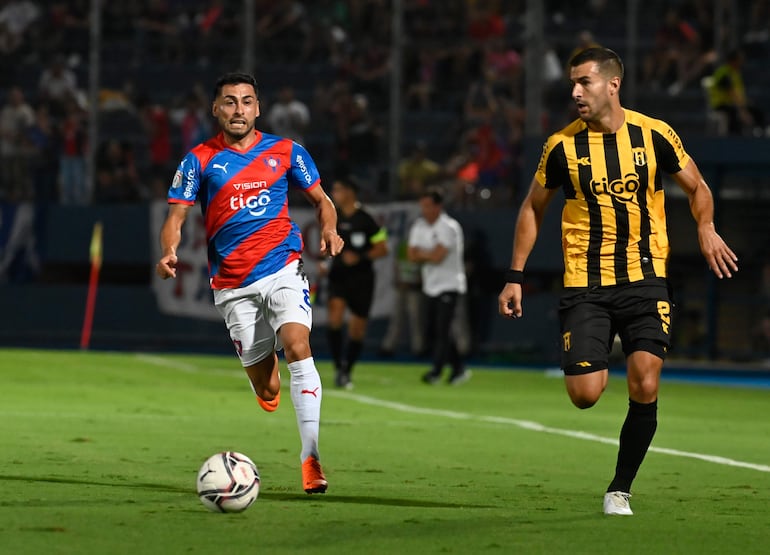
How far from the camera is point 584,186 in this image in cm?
793

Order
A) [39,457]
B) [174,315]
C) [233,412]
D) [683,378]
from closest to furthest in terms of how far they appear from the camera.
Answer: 1. [39,457]
2. [233,412]
3. [683,378]
4. [174,315]

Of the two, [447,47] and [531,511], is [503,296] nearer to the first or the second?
[531,511]

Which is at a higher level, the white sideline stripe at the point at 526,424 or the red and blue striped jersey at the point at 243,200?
the red and blue striped jersey at the point at 243,200

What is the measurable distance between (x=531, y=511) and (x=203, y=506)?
1557mm

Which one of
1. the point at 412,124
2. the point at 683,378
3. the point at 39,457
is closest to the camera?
the point at 39,457

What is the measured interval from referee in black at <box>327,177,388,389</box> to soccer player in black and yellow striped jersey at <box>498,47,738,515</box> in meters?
9.18

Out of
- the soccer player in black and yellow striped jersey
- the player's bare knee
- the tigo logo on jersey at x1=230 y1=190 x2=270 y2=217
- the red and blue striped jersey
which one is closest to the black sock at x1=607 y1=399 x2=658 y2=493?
the soccer player in black and yellow striped jersey

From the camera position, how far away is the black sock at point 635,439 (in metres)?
7.68

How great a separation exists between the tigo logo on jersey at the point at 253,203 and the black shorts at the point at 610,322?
1892mm

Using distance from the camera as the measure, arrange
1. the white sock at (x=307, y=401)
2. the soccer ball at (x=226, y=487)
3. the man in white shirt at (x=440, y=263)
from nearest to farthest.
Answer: the soccer ball at (x=226, y=487), the white sock at (x=307, y=401), the man in white shirt at (x=440, y=263)

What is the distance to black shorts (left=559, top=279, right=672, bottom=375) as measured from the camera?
7.74m

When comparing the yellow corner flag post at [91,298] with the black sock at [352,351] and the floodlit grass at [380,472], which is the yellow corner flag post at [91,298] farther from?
the black sock at [352,351]

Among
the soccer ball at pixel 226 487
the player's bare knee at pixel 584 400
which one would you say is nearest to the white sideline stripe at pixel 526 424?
the player's bare knee at pixel 584 400

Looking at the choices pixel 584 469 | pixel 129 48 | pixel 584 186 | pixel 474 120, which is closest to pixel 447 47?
pixel 474 120
